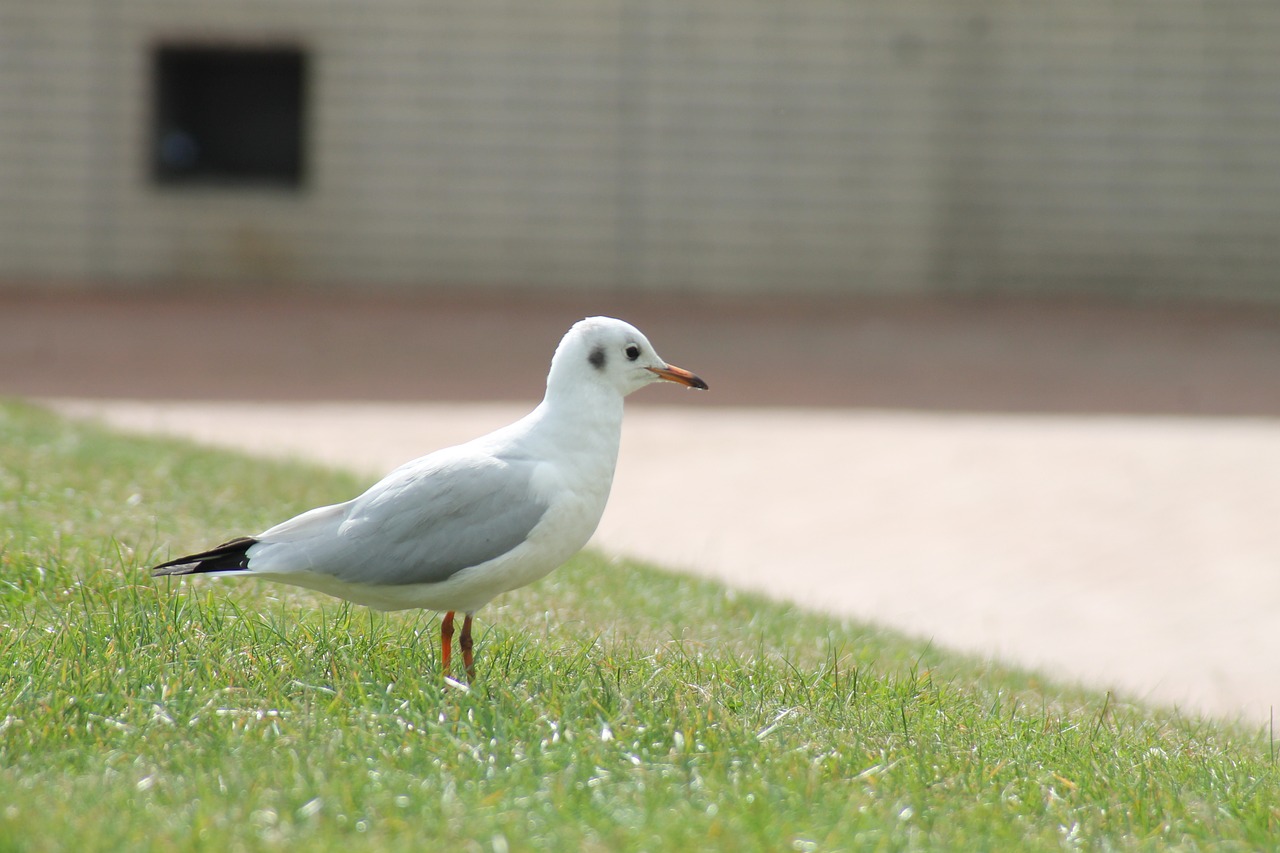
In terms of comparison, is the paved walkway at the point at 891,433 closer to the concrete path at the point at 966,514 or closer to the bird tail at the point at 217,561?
the concrete path at the point at 966,514

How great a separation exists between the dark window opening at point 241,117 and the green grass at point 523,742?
38.8 ft

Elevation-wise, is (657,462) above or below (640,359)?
below

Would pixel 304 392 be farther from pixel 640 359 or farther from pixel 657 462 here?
pixel 640 359

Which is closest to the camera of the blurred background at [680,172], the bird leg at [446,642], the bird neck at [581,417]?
the bird leg at [446,642]

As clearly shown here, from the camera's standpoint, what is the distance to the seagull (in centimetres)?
364

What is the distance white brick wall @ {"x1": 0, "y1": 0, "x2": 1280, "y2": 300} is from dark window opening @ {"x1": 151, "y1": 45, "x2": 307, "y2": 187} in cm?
163

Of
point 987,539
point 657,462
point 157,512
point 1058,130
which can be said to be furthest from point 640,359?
point 1058,130

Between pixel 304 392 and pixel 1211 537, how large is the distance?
19.8ft

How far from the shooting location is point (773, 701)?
372cm

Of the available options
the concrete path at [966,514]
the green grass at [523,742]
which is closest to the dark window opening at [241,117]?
the concrete path at [966,514]

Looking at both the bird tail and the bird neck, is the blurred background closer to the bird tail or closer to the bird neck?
the bird neck

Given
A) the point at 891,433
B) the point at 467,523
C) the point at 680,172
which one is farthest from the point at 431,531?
the point at 680,172

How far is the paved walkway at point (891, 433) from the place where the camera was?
692 cm

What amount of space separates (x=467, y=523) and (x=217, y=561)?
0.60 m
